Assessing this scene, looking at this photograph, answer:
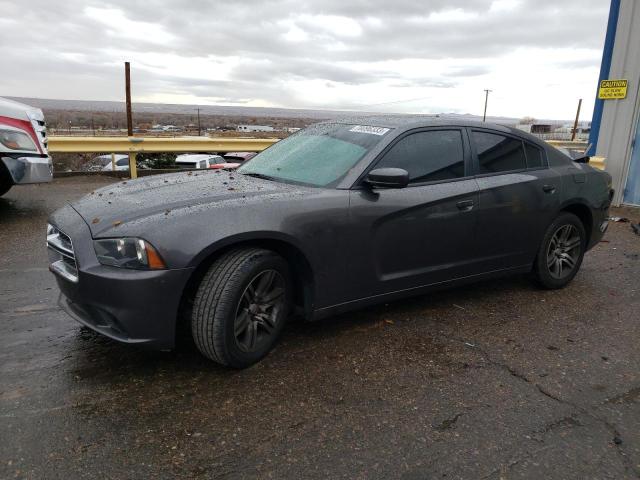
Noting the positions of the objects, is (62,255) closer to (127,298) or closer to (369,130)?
(127,298)

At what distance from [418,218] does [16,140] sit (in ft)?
18.3

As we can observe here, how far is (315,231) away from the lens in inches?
128

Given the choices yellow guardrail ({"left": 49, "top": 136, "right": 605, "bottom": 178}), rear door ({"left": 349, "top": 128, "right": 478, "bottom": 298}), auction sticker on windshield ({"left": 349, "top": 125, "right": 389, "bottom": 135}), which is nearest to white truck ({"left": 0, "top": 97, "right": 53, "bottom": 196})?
yellow guardrail ({"left": 49, "top": 136, "right": 605, "bottom": 178})

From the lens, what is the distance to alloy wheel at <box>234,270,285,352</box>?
3059 millimetres

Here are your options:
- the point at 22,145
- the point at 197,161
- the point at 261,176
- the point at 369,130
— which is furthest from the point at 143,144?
the point at 197,161

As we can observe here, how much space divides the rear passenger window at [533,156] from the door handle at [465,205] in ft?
3.22

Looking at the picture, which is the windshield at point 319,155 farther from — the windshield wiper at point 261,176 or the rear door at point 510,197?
the rear door at point 510,197

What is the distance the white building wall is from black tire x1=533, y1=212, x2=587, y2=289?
5.65 m

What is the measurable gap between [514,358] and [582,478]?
3.84ft

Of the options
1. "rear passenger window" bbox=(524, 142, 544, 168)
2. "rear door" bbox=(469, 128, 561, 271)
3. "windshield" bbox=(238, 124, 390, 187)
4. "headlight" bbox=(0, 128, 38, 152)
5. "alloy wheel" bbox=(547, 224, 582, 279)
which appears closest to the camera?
"windshield" bbox=(238, 124, 390, 187)

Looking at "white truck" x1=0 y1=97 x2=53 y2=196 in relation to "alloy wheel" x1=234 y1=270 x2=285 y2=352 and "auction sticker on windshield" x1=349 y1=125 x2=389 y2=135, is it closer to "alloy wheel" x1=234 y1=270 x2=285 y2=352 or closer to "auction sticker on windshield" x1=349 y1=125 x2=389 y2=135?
"auction sticker on windshield" x1=349 y1=125 x2=389 y2=135

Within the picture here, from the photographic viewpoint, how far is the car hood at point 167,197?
294cm

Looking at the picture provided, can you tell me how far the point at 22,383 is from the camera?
2900 mm

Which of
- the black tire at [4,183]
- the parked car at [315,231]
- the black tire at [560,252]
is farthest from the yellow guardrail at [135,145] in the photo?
the black tire at [560,252]
